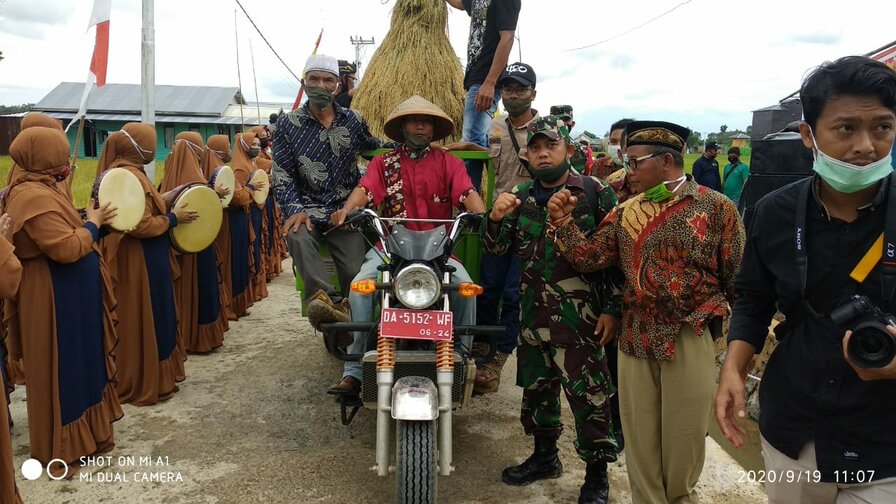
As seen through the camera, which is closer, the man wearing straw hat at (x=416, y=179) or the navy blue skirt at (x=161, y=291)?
the man wearing straw hat at (x=416, y=179)

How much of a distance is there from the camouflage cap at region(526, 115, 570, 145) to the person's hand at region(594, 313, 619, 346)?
0.91 m

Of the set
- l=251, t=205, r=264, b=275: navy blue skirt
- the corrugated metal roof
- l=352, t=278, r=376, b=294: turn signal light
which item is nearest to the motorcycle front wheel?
l=352, t=278, r=376, b=294: turn signal light

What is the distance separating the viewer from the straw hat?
3.88m

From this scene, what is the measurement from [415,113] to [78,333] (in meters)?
2.39

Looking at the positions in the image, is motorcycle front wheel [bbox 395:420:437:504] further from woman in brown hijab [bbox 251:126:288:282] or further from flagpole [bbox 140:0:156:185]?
woman in brown hijab [bbox 251:126:288:282]

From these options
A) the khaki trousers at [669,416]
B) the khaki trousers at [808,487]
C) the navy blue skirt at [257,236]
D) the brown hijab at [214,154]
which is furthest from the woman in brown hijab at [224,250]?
the khaki trousers at [808,487]

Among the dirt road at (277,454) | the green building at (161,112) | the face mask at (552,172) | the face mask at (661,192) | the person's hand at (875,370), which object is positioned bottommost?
the dirt road at (277,454)

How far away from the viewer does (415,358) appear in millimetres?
3047

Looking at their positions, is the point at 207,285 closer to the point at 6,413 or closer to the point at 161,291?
the point at 161,291

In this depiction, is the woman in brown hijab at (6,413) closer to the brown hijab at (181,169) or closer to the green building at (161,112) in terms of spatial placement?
the brown hijab at (181,169)

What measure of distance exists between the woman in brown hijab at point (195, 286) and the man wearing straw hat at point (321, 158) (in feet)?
4.93

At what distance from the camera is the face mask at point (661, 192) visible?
2527 mm

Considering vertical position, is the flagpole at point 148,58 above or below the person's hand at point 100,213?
above

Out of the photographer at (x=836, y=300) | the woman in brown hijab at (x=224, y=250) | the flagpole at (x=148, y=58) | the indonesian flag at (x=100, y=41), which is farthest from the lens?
the woman in brown hijab at (x=224, y=250)
